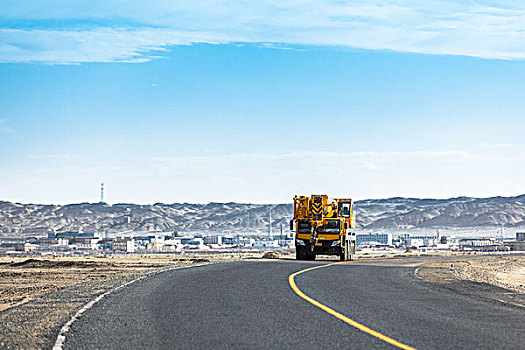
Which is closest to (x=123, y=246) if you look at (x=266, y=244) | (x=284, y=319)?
(x=266, y=244)

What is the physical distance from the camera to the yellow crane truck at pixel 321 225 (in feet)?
126

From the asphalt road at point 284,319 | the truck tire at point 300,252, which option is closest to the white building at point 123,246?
the truck tire at point 300,252

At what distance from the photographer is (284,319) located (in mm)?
12656

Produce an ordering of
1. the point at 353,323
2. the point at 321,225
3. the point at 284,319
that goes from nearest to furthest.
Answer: the point at 353,323, the point at 284,319, the point at 321,225

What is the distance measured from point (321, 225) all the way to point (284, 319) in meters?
26.4

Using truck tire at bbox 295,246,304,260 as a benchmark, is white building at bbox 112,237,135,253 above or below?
below

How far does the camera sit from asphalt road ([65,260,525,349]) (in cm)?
1037

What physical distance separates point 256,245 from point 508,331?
163 meters

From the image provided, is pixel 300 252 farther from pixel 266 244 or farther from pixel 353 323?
pixel 266 244

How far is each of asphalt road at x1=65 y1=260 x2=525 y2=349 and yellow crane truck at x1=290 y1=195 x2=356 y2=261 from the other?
1832 centimetres

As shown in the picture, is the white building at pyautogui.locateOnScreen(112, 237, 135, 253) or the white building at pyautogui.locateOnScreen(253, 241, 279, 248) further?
the white building at pyautogui.locateOnScreen(253, 241, 279, 248)

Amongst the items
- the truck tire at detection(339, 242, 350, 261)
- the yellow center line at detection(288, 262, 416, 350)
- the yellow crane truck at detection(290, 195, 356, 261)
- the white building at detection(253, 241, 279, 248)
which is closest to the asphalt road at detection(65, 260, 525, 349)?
the yellow center line at detection(288, 262, 416, 350)

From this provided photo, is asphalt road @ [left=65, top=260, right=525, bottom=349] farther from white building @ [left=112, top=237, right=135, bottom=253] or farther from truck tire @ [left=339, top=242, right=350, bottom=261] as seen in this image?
white building @ [left=112, top=237, right=135, bottom=253]

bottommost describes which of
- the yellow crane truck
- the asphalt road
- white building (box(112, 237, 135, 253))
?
white building (box(112, 237, 135, 253))
